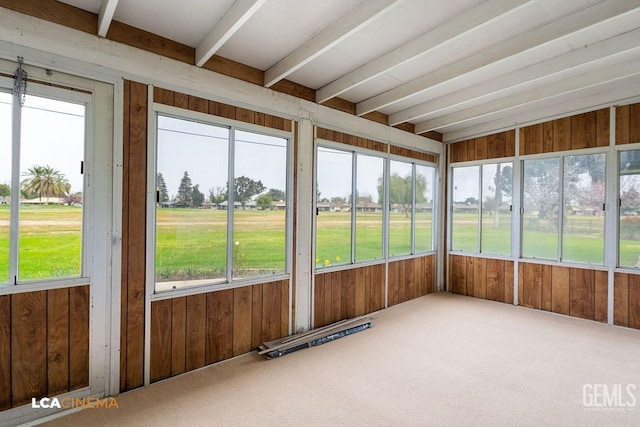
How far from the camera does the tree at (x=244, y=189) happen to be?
125 inches

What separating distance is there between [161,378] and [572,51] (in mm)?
4765

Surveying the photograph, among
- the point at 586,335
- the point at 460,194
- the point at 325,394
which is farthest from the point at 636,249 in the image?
the point at 325,394

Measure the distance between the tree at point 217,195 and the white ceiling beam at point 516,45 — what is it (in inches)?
87.5

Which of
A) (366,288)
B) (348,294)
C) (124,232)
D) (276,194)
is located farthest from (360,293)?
(124,232)

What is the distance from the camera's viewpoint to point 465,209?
5566 mm

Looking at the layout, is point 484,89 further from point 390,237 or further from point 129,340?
point 129,340

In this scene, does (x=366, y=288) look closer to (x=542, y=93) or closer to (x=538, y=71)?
(x=538, y=71)

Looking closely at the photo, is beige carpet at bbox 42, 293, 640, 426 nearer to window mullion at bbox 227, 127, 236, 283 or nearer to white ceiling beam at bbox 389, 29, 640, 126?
window mullion at bbox 227, 127, 236, 283

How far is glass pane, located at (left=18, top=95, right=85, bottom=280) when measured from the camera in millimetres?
2188

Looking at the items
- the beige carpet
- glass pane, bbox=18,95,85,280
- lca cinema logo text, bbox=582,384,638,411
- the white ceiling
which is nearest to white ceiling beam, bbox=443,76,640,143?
the white ceiling

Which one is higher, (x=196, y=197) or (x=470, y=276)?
(x=196, y=197)

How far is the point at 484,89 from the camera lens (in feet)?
12.2

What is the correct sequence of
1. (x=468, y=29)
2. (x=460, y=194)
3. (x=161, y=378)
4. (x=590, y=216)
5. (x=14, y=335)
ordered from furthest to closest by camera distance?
(x=460, y=194)
(x=590, y=216)
(x=161, y=378)
(x=468, y=29)
(x=14, y=335)

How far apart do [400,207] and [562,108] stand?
8.42ft
